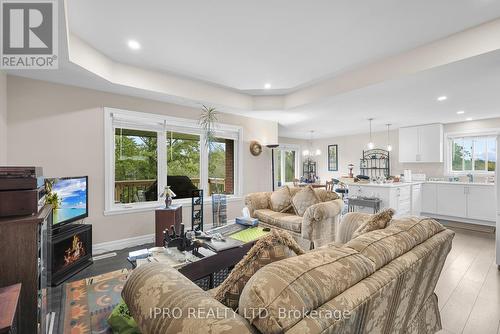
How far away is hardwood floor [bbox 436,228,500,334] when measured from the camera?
1925 millimetres

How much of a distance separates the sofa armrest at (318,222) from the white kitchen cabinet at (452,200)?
3876mm

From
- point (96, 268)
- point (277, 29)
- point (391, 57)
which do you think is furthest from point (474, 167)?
point (96, 268)

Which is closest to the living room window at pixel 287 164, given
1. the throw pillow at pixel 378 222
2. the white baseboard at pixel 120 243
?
the white baseboard at pixel 120 243

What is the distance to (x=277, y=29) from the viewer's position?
8.02 feet

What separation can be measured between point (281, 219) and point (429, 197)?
14.5 feet

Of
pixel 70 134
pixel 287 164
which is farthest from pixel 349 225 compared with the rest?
pixel 287 164

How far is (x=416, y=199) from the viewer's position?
564 cm

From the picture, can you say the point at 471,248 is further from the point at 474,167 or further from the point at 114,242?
the point at 114,242

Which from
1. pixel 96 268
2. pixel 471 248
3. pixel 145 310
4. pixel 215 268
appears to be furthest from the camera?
pixel 471 248

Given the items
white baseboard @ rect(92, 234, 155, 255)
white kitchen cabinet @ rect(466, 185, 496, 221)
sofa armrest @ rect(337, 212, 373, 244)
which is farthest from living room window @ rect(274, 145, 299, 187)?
sofa armrest @ rect(337, 212, 373, 244)

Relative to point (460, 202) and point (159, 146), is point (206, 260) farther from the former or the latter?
point (460, 202)

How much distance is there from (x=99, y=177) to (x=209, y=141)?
5.95 feet

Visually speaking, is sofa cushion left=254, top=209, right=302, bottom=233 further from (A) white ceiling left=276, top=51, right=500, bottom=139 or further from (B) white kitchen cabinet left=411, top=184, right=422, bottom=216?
(B) white kitchen cabinet left=411, top=184, right=422, bottom=216

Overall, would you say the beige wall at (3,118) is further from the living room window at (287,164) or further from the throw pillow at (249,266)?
the living room window at (287,164)
